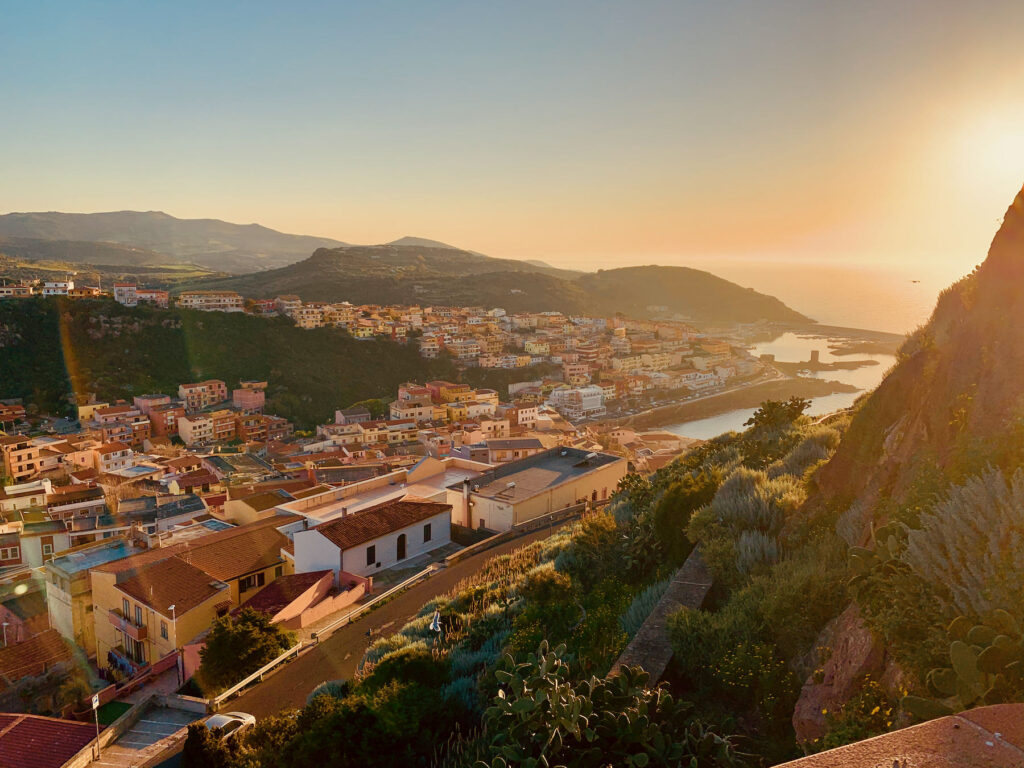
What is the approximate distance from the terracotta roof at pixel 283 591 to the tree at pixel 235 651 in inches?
67.6

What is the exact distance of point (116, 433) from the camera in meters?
38.6

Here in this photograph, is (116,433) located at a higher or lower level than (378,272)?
lower

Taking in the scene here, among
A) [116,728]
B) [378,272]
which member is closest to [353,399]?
[116,728]

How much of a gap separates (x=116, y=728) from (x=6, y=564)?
63.1 ft

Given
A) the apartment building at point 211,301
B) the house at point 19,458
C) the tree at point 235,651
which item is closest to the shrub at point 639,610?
the tree at point 235,651

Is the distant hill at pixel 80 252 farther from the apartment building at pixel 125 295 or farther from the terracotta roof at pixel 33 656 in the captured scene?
the terracotta roof at pixel 33 656

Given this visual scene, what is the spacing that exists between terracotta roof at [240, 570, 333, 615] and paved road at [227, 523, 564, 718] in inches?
90.2

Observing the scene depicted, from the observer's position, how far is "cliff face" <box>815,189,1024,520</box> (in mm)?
2799

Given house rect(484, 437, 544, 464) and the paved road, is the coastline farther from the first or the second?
the paved road

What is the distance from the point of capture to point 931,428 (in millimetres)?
3250

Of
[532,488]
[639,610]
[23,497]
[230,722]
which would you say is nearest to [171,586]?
[230,722]

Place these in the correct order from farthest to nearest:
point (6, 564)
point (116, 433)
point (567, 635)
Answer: point (116, 433) → point (6, 564) → point (567, 635)

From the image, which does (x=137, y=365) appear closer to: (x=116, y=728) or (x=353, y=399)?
(x=353, y=399)

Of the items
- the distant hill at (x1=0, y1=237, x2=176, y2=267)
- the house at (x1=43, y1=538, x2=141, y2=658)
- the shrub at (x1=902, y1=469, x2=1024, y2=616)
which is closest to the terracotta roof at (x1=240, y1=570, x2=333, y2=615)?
the house at (x1=43, y1=538, x2=141, y2=658)
